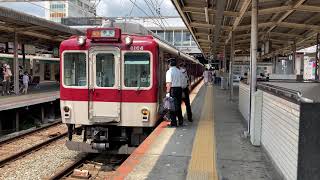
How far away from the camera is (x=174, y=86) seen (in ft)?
31.9

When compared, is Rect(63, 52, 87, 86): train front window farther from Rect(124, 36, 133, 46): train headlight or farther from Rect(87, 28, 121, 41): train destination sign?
Rect(124, 36, 133, 46): train headlight

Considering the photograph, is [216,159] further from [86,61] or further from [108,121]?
[86,61]

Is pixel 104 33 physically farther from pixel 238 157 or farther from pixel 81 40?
pixel 238 157

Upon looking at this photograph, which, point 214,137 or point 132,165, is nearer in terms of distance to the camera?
point 132,165

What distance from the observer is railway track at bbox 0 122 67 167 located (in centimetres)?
1054

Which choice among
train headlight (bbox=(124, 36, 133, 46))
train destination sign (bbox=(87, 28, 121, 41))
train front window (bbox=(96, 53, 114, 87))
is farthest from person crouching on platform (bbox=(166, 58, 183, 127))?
train destination sign (bbox=(87, 28, 121, 41))

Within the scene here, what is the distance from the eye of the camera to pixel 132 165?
634 cm

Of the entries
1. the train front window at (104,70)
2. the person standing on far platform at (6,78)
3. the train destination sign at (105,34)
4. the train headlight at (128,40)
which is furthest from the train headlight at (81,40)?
the person standing on far platform at (6,78)

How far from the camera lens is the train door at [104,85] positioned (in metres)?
9.12

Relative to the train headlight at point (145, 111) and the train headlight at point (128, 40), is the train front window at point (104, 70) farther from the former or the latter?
the train headlight at point (145, 111)

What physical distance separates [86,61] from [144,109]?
64.3 inches

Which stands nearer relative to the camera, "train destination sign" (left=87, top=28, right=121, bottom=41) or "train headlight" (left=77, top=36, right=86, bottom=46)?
"train destination sign" (left=87, top=28, right=121, bottom=41)

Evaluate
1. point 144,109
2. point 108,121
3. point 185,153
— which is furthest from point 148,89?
point 185,153

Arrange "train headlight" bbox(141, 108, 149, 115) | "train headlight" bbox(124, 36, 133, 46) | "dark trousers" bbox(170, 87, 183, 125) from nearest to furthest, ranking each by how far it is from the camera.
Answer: "train headlight" bbox(124, 36, 133, 46) < "train headlight" bbox(141, 108, 149, 115) < "dark trousers" bbox(170, 87, 183, 125)
